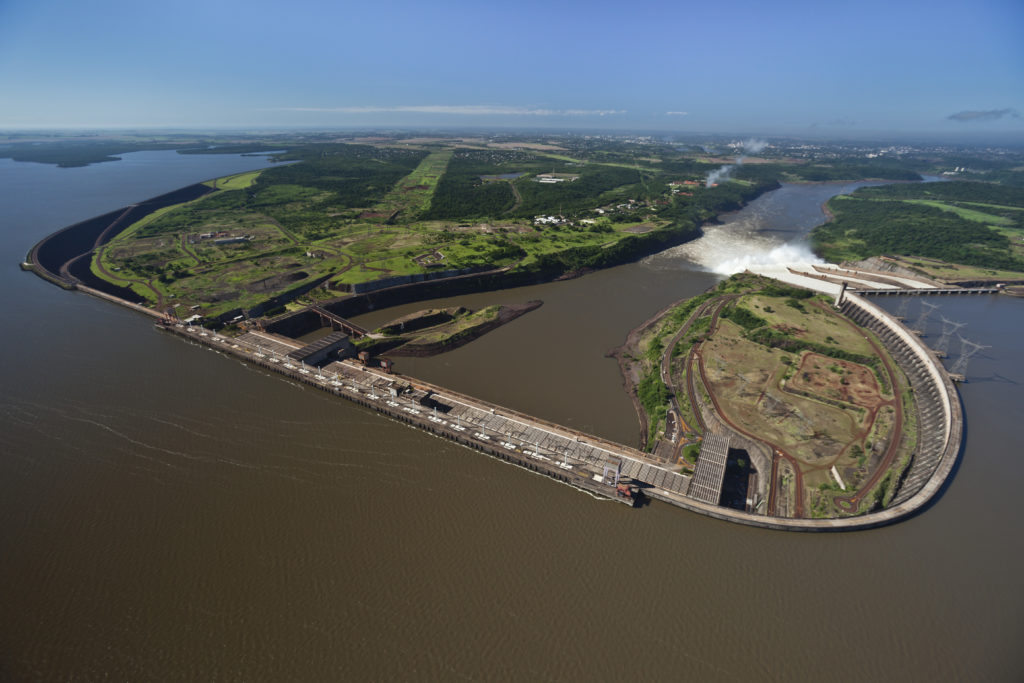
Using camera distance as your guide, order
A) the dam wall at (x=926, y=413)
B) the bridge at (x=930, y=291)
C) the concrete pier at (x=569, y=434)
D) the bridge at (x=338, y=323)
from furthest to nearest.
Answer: the bridge at (x=930, y=291) < the bridge at (x=338, y=323) < the dam wall at (x=926, y=413) < the concrete pier at (x=569, y=434)

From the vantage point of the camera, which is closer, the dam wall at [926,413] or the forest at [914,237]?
A: the dam wall at [926,413]

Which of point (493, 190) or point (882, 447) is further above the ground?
point (493, 190)

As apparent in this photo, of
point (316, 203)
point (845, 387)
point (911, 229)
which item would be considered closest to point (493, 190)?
point (316, 203)

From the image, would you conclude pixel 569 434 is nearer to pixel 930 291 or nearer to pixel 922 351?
pixel 922 351

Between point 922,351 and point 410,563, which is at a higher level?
point 922,351

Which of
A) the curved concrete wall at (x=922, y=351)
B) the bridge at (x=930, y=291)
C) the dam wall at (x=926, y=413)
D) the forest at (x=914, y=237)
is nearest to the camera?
the dam wall at (x=926, y=413)

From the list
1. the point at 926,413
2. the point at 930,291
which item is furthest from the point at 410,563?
the point at 930,291

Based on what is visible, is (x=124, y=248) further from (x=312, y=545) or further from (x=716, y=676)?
(x=716, y=676)

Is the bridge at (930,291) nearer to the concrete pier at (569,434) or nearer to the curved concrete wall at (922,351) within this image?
the curved concrete wall at (922,351)

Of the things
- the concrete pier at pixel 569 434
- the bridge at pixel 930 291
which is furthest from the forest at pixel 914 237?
the concrete pier at pixel 569 434
